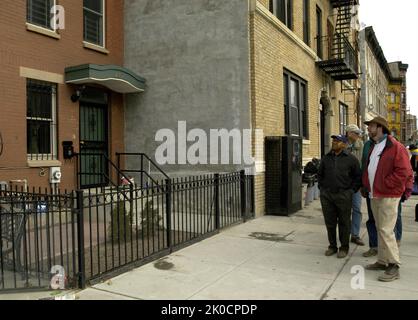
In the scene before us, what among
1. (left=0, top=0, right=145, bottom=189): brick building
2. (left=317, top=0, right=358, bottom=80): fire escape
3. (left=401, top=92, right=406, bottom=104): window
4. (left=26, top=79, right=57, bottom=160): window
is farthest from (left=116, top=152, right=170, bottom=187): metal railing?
(left=401, top=92, right=406, bottom=104): window

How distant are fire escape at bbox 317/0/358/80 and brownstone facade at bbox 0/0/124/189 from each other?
28.6 feet

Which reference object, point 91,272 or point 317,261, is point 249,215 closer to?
point 317,261

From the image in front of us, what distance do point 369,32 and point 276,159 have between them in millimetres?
25614

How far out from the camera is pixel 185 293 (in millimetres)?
4730

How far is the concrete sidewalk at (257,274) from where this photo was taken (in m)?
4.73

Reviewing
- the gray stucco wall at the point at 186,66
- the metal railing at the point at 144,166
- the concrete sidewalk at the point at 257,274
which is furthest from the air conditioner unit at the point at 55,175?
the concrete sidewalk at the point at 257,274

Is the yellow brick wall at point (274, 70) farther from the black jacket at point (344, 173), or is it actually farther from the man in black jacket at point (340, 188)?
the black jacket at point (344, 173)

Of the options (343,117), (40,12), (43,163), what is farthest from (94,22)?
(343,117)

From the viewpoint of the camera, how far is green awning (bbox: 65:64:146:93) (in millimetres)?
9383

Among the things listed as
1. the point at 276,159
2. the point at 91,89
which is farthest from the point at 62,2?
the point at 276,159

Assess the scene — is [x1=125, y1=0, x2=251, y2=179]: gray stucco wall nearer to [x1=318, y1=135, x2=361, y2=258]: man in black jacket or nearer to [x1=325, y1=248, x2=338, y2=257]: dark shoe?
[x1=318, y1=135, x2=361, y2=258]: man in black jacket

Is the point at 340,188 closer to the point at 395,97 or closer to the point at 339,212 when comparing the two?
the point at 339,212

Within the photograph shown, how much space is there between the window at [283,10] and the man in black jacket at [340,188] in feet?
20.5

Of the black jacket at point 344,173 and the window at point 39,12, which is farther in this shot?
the window at point 39,12
